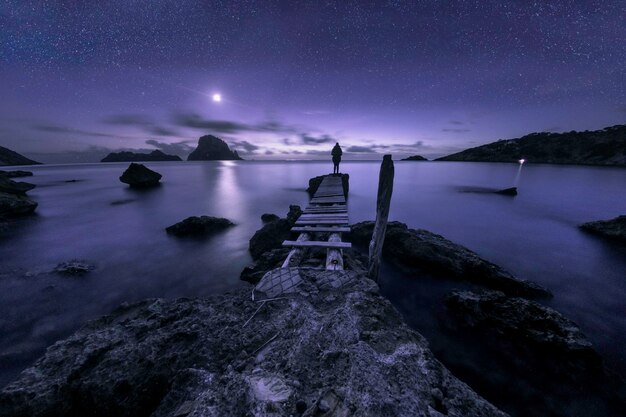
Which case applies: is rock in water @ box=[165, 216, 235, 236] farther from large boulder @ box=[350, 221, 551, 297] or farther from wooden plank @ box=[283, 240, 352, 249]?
large boulder @ box=[350, 221, 551, 297]

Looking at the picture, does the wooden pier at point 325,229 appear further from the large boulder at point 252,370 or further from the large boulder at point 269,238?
the large boulder at point 252,370

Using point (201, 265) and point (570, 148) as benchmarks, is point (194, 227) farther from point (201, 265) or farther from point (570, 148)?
point (570, 148)

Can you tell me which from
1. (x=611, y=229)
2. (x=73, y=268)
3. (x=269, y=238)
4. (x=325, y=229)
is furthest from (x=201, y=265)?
(x=611, y=229)

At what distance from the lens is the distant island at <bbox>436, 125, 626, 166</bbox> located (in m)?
78.5

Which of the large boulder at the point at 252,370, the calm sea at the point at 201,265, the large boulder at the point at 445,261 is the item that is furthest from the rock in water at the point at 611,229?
the large boulder at the point at 252,370

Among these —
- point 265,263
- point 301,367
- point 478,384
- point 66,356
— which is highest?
point 301,367

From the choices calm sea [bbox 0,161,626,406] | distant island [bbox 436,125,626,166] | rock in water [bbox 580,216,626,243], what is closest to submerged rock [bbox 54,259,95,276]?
calm sea [bbox 0,161,626,406]

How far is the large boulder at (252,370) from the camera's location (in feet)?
7.32

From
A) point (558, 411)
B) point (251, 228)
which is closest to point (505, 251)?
point (558, 411)

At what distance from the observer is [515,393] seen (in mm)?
4105

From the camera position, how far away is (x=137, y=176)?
30.5 meters

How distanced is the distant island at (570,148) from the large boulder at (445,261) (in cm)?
11394

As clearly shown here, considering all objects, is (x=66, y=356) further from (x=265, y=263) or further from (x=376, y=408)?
(x=265, y=263)

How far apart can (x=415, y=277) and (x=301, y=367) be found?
6.19 metres
